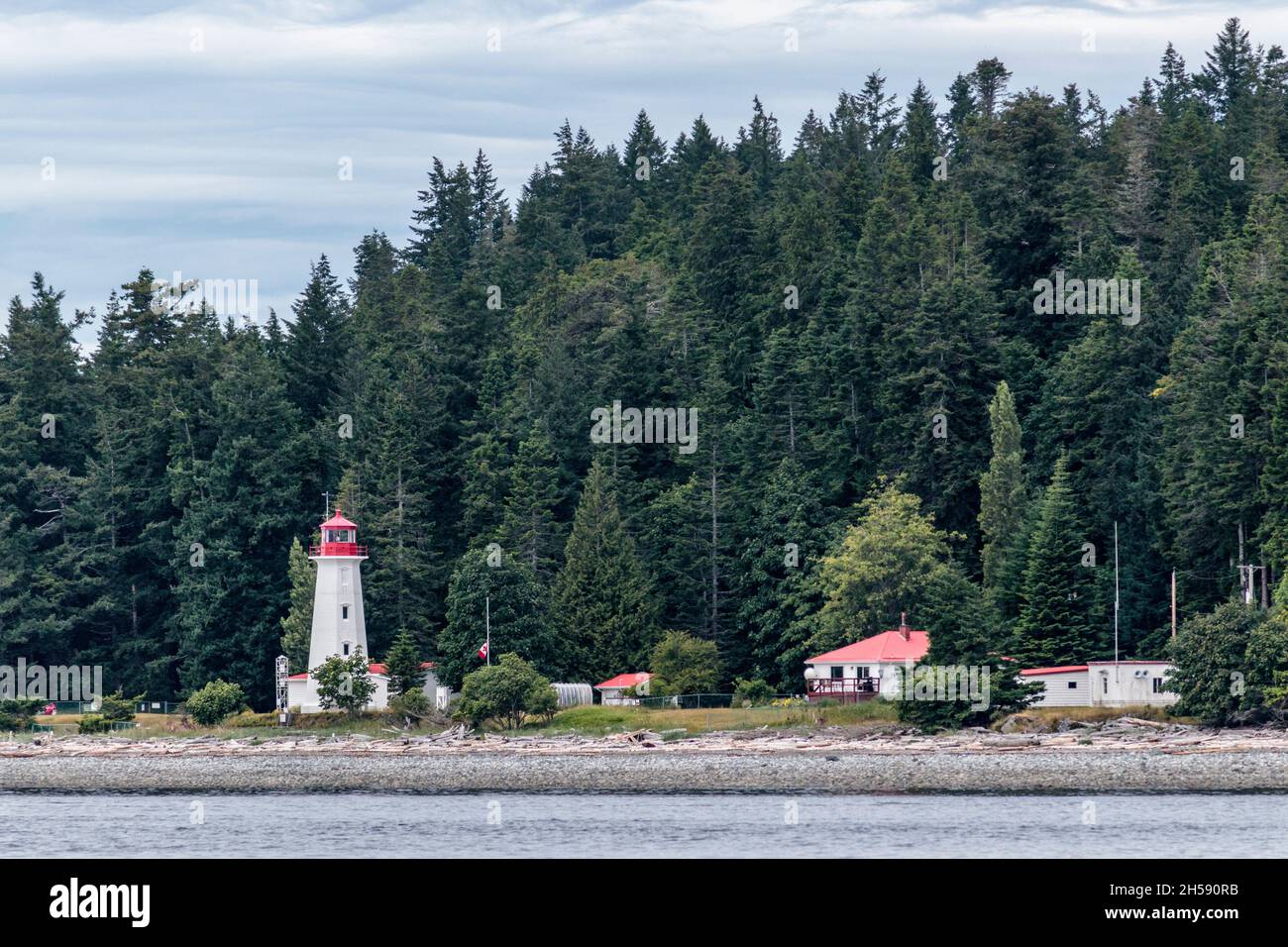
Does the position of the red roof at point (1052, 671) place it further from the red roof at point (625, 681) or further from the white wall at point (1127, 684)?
the red roof at point (625, 681)

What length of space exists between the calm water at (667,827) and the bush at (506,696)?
11586mm

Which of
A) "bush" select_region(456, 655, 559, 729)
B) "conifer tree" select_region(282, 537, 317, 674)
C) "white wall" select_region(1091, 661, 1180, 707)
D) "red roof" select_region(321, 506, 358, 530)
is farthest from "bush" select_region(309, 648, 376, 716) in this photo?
"white wall" select_region(1091, 661, 1180, 707)

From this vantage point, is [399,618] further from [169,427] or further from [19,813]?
[19,813]

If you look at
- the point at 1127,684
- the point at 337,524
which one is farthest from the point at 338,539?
the point at 1127,684

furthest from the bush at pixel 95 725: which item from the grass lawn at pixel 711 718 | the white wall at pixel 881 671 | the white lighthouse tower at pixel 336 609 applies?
the white wall at pixel 881 671

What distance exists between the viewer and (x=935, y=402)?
280 ft

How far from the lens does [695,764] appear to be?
5912 centimetres

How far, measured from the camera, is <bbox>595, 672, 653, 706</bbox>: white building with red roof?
76062 mm

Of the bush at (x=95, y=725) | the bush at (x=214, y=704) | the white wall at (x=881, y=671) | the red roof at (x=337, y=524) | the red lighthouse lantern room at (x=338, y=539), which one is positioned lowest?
the bush at (x=95, y=725)

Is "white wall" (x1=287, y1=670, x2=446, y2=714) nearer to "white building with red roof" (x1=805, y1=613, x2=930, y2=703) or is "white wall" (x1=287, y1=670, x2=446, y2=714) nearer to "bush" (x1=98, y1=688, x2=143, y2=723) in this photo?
"bush" (x1=98, y1=688, x2=143, y2=723)

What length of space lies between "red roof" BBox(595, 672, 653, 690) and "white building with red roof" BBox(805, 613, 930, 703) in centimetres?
692

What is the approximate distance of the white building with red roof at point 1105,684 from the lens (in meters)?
66.1

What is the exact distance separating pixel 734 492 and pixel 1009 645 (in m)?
22.0

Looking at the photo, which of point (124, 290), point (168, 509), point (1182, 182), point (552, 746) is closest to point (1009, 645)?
point (552, 746)
